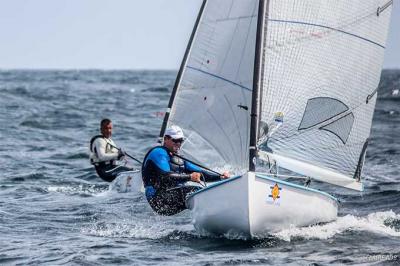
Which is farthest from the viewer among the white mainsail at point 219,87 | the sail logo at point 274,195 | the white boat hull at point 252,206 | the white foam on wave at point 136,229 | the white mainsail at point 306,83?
the white mainsail at point 219,87

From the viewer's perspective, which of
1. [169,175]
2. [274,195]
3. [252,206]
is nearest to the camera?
[252,206]

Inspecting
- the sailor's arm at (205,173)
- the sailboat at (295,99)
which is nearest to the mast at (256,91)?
the sailboat at (295,99)

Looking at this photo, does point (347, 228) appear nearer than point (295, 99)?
Yes

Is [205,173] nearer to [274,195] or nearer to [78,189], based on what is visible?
[274,195]

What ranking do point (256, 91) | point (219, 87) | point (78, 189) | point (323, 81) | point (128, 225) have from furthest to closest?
1. point (78, 189)
2. point (219, 87)
3. point (128, 225)
4. point (323, 81)
5. point (256, 91)

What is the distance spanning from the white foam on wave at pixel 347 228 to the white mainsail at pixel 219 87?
1.56 meters

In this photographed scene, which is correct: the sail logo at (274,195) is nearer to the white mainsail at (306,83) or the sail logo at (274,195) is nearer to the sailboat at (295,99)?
the sailboat at (295,99)

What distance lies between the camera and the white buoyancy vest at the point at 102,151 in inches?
598

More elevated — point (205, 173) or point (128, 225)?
point (205, 173)

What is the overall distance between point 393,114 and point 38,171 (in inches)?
652

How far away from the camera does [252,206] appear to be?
31.9ft

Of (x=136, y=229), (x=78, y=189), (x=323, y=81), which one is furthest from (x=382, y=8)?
(x=78, y=189)

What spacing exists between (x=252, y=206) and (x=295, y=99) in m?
2.24

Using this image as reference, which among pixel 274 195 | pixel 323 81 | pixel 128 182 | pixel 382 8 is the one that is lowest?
pixel 128 182
